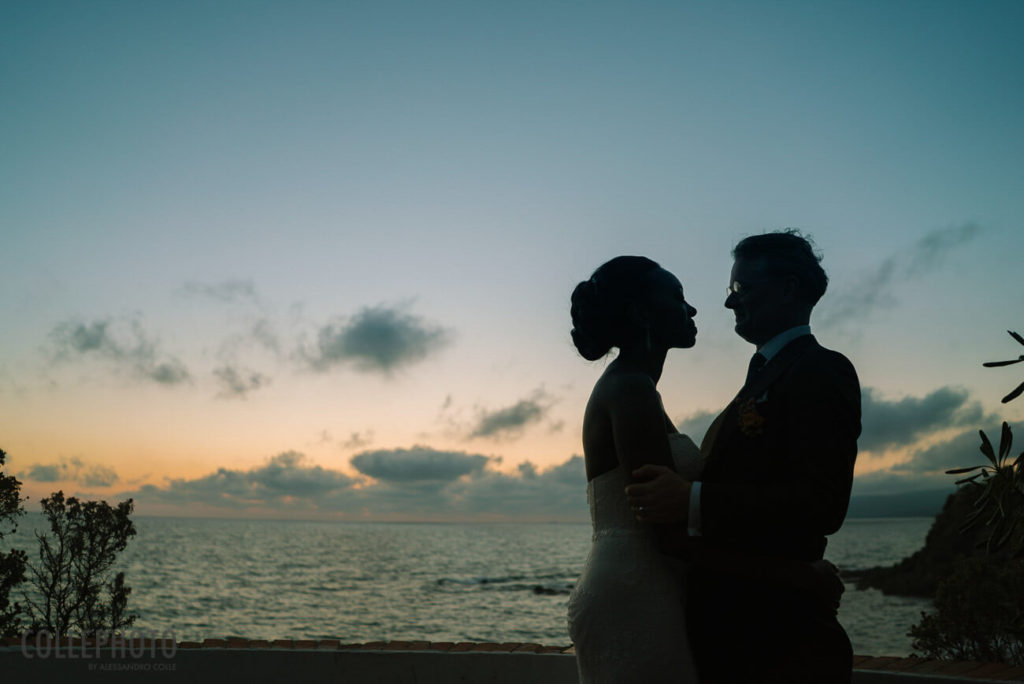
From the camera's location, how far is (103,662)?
4.89m

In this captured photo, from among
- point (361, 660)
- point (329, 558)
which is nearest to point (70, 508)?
point (361, 660)

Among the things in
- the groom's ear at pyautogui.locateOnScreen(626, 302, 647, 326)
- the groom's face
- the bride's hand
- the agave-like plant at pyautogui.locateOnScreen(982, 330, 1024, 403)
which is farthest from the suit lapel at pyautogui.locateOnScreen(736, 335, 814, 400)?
the agave-like plant at pyautogui.locateOnScreen(982, 330, 1024, 403)

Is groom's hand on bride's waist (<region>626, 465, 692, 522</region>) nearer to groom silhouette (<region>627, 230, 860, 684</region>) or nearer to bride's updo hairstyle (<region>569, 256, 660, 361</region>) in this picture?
groom silhouette (<region>627, 230, 860, 684</region>)

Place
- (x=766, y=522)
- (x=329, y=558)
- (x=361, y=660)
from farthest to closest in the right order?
1. (x=329, y=558)
2. (x=361, y=660)
3. (x=766, y=522)

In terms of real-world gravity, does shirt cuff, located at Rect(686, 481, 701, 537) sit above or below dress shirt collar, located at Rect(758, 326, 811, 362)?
below

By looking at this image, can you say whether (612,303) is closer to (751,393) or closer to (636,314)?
(636,314)

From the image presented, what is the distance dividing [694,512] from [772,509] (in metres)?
0.21

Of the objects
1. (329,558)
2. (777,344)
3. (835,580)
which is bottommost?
(329,558)

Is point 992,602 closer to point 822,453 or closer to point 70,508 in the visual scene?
point 822,453

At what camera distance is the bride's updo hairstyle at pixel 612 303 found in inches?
98.5

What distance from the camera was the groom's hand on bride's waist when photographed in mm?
2061

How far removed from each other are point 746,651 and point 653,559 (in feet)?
1.25

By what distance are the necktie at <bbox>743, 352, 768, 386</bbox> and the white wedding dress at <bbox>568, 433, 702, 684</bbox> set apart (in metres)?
0.30

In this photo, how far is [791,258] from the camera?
2.42m
